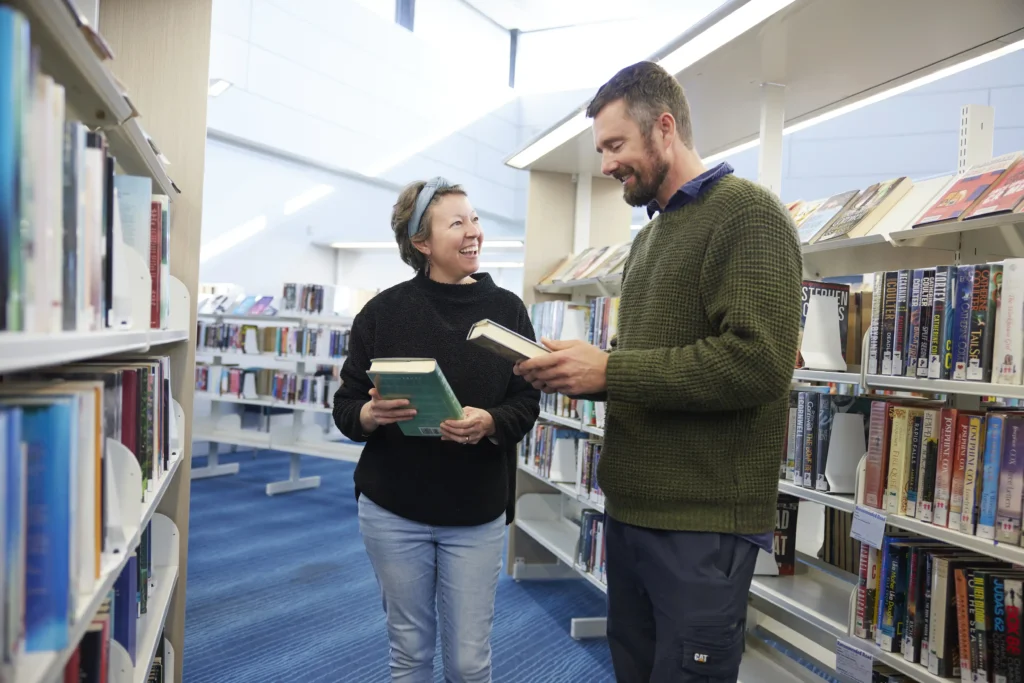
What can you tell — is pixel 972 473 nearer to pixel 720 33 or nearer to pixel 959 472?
pixel 959 472

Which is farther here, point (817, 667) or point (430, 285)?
point (817, 667)

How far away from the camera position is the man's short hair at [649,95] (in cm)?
131

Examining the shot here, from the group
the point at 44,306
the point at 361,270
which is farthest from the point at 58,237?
the point at 361,270

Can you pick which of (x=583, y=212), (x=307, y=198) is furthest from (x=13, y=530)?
(x=307, y=198)

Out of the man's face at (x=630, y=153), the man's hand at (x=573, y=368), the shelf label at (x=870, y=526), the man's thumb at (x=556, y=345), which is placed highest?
the man's face at (x=630, y=153)

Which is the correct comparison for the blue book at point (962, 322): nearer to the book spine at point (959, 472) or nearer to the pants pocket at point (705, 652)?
the book spine at point (959, 472)

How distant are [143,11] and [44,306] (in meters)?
1.61

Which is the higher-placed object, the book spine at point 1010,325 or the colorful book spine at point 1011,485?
the book spine at point 1010,325

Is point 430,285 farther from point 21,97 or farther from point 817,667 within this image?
point 817,667

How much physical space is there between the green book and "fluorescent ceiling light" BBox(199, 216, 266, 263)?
20.4 ft

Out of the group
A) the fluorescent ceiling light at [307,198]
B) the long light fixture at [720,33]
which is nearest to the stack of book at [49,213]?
the long light fixture at [720,33]

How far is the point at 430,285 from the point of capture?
170cm

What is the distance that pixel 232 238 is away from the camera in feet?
24.2

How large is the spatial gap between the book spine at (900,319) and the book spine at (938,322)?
80mm
